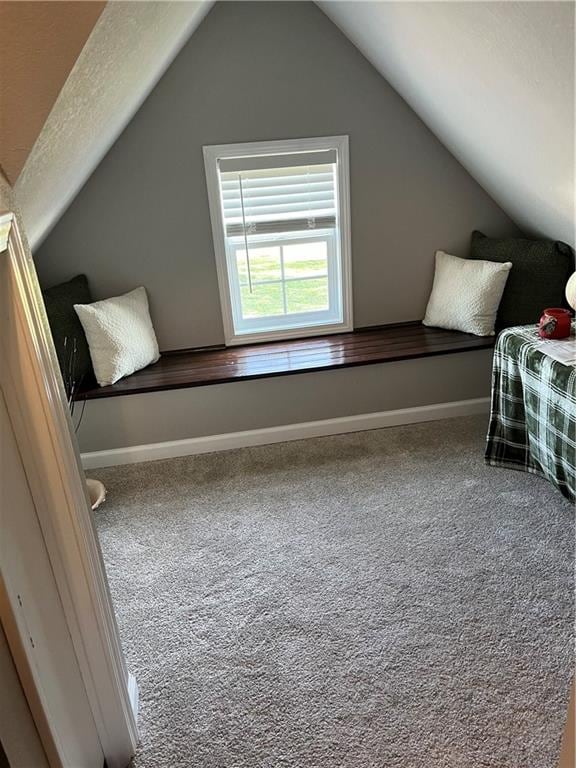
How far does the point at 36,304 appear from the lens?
1260mm

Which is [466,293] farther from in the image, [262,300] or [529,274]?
[262,300]

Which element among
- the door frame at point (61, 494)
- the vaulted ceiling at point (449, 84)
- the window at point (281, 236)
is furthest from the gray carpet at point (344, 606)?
the vaulted ceiling at point (449, 84)

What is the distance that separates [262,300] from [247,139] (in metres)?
0.82

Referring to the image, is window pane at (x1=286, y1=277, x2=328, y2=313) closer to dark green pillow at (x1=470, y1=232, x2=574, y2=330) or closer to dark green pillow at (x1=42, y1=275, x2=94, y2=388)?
dark green pillow at (x1=470, y1=232, x2=574, y2=330)

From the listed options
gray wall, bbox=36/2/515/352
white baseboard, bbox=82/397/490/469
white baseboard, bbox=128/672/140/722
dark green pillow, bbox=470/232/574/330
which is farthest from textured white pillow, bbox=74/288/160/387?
dark green pillow, bbox=470/232/574/330

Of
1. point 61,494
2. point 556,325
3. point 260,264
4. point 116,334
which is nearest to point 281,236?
point 260,264

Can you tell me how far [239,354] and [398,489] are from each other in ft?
3.66

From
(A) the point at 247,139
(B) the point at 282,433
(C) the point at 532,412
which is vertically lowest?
(B) the point at 282,433

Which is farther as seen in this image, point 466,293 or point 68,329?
point 466,293

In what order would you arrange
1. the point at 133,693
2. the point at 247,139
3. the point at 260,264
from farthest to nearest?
the point at 260,264 < the point at 247,139 < the point at 133,693

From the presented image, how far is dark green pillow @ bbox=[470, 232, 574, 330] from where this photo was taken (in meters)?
2.93

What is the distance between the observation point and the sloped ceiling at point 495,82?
1.68 meters

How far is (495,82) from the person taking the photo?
2039 mm

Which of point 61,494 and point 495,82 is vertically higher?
point 495,82
